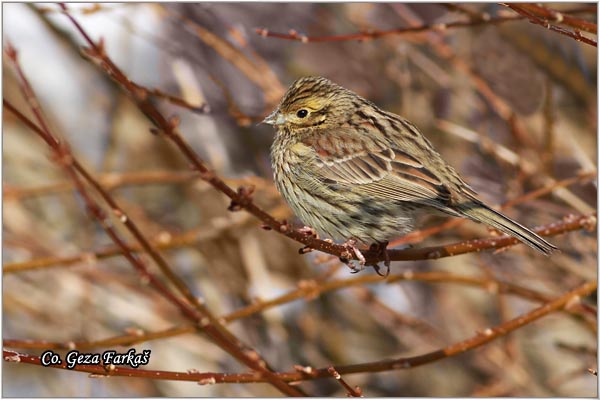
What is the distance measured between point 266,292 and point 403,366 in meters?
2.67

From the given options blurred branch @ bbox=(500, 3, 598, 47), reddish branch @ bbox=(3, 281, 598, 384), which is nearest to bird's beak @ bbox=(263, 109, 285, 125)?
reddish branch @ bbox=(3, 281, 598, 384)

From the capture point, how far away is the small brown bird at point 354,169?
3898 mm

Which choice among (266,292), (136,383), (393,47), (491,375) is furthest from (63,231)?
(491,375)

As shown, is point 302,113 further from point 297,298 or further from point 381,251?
point 297,298

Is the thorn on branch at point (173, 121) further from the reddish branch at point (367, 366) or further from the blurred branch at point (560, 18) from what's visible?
the blurred branch at point (560, 18)

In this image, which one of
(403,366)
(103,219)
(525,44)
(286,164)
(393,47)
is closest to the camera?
(103,219)

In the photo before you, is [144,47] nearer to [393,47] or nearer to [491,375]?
[393,47]

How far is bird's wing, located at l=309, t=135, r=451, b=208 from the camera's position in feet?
12.8

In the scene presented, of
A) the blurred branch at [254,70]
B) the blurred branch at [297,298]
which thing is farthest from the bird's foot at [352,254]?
the blurred branch at [254,70]

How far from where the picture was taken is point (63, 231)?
678 centimetres

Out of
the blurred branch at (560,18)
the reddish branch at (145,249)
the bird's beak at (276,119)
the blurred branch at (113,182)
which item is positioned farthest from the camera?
the blurred branch at (113,182)

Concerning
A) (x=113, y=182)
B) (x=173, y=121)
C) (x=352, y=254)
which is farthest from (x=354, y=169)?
(x=113, y=182)

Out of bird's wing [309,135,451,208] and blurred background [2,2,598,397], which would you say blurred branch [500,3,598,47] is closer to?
bird's wing [309,135,451,208]

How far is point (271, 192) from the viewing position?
526 cm
